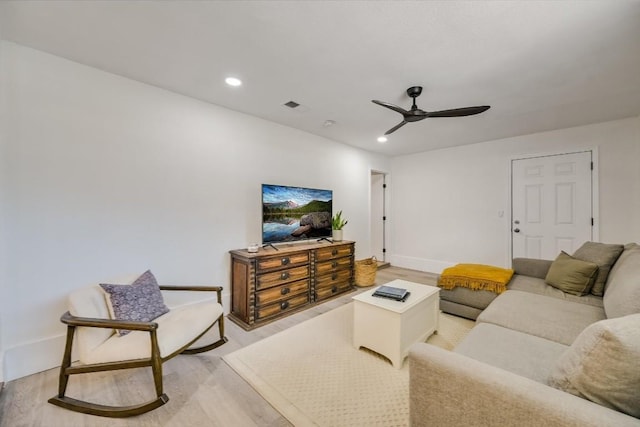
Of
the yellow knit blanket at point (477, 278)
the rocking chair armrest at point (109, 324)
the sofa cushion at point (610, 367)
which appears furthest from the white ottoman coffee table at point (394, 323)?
the rocking chair armrest at point (109, 324)

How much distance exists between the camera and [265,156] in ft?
10.9

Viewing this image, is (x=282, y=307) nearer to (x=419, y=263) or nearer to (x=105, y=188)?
(x=105, y=188)

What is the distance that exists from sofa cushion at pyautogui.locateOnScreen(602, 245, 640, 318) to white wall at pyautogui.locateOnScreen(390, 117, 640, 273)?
1797mm

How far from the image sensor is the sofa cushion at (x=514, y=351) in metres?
1.27

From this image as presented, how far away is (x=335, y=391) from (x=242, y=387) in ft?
2.14

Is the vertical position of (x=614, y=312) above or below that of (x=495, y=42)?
below

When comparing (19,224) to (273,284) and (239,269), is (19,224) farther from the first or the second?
(273,284)

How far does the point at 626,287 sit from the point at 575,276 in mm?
809

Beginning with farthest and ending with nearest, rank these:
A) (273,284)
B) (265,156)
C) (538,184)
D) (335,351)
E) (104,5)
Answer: (538,184) < (265,156) < (273,284) < (335,351) < (104,5)

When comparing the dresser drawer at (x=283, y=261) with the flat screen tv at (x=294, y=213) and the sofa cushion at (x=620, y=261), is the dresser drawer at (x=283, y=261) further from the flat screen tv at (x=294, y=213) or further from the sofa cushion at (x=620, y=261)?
the sofa cushion at (x=620, y=261)

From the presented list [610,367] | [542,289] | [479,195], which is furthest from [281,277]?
[479,195]

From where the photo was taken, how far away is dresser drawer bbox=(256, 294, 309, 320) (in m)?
2.70

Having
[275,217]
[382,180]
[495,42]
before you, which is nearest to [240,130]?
[275,217]

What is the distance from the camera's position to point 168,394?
1.68 meters
